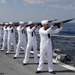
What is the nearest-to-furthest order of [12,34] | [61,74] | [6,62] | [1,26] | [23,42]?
1. [61,74]
2. [6,62]
3. [23,42]
4. [12,34]
5. [1,26]

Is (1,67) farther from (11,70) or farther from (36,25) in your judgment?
(36,25)

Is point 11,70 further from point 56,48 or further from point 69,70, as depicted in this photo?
point 56,48

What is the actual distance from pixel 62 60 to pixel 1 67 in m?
2.82

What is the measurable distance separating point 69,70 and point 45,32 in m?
1.81

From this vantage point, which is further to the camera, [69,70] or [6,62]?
[6,62]

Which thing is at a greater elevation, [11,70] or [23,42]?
[23,42]

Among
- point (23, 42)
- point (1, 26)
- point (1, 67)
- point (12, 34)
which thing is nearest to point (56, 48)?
point (23, 42)

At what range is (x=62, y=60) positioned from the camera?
44.7 ft

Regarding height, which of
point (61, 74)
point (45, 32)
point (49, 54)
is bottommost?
point (61, 74)

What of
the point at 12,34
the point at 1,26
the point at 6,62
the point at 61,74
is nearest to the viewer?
the point at 61,74

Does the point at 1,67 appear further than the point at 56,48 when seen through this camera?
No

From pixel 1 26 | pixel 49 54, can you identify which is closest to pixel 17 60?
pixel 49 54

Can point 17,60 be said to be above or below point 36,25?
below

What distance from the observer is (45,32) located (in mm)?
11164
